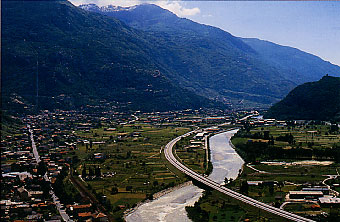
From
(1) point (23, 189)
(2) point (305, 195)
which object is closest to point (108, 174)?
(1) point (23, 189)

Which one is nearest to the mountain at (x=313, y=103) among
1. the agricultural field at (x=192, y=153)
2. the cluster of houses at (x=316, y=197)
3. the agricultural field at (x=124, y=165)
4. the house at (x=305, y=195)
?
the agricultural field at (x=124, y=165)

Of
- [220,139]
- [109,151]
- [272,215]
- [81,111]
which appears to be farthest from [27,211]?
[81,111]

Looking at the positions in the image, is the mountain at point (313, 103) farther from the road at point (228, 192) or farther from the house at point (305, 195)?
the house at point (305, 195)

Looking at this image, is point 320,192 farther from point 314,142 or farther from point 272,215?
point 314,142

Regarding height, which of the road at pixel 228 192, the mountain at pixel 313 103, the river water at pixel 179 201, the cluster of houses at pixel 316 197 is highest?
the mountain at pixel 313 103

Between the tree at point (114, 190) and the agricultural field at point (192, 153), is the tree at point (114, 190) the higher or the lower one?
the lower one

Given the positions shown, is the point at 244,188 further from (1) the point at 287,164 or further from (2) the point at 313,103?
(2) the point at 313,103
